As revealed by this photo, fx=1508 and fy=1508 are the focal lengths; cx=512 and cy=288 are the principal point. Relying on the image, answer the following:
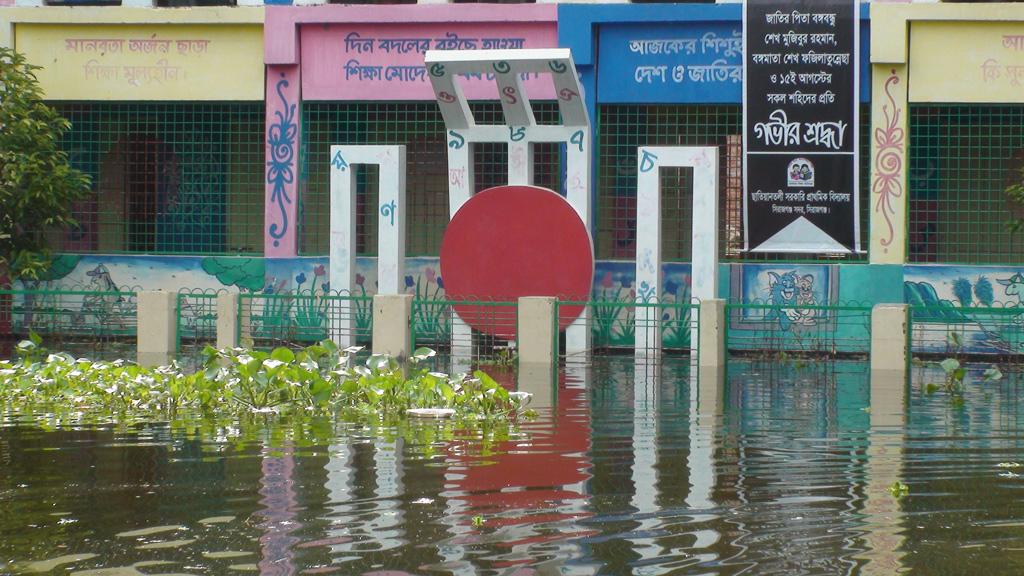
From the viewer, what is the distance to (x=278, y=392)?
49.5ft

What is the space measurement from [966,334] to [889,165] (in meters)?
2.78

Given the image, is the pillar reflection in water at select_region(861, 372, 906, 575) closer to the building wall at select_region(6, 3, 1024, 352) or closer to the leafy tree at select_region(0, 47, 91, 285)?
the building wall at select_region(6, 3, 1024, 352)

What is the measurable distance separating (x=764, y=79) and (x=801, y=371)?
16.1 feet

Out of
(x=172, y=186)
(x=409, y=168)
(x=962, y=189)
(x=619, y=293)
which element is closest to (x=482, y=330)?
(x=619, y=293)

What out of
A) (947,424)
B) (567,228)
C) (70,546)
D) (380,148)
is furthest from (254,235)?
(70,546)

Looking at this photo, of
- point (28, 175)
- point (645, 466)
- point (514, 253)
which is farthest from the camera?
point (28, 175)

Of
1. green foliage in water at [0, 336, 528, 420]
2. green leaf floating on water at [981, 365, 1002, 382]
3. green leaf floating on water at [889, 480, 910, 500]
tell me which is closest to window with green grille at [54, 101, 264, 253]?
green foliage in water at [0, 336, 528, 420]

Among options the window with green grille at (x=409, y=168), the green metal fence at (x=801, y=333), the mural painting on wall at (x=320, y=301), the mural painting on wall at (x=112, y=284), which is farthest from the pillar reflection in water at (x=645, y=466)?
the mural painting on wall at (x=112, y=284)

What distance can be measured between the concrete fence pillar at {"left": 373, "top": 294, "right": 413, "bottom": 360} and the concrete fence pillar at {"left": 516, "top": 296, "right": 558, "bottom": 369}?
155 cm

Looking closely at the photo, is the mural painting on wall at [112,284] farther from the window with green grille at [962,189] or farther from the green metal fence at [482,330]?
the window with green grille at [962,189]

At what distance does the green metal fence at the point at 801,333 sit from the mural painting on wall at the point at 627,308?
32.7 inches

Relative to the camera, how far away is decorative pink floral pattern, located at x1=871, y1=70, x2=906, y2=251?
2269cm

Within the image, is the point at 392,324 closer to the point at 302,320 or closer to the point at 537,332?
the point at 537,332

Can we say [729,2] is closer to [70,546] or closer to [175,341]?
[175,341]
